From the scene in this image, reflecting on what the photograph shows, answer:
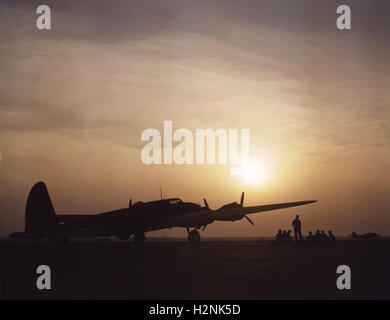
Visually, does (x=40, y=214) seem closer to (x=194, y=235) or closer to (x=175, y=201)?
(x=175, y=201)

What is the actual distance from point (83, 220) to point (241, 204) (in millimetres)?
12551

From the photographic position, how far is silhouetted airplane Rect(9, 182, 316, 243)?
34625mm

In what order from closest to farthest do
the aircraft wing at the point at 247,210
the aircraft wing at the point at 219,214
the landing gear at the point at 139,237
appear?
the aircraft wing at the point at 219,214 < the aircraft wing at the point at 247,210 < the landing gear at the point at 139,237

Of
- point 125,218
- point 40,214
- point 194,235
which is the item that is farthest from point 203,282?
point 194,235

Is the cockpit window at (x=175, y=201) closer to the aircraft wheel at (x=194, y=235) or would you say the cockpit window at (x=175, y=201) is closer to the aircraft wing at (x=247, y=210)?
the aircraft wheel at (x=194, y=235)

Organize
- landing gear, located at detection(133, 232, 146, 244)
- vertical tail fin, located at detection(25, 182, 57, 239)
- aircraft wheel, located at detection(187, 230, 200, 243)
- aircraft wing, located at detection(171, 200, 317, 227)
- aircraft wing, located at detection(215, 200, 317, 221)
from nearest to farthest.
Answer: vertical tail fin, located at detection(25, 182, 57, 239), aircraft wing, located at detection(171, 200, 317, 227), aircraft wing, located at detection(215, 200, 317, 221), landing gear, located at detection(133, 232, 146, 244), aircraft wheel, located at detection(187, 230, 200, 243)

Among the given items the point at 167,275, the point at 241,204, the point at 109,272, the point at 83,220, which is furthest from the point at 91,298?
the point at 241,204

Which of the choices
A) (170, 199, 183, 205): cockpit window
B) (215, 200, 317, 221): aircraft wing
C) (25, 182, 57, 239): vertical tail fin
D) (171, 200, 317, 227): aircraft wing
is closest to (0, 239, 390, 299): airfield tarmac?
(25, 182, 57, 239): vertical tail fin

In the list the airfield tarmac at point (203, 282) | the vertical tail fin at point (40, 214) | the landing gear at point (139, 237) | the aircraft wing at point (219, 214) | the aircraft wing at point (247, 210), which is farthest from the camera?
the landing gear at point (139, 237)

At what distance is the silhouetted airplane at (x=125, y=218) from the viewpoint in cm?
3462

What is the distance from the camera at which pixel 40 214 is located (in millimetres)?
34719

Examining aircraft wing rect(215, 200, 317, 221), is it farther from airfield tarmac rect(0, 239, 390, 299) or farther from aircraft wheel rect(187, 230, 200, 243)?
airfield tarmac rect(0, 239, 390, 299)

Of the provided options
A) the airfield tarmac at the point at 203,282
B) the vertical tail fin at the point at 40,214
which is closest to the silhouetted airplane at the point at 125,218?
the vertical tail fin at the point at 40,214
